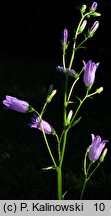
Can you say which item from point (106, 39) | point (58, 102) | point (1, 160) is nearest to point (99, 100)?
point (58, 102)

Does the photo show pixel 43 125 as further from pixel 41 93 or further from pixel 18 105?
pixel 41 93

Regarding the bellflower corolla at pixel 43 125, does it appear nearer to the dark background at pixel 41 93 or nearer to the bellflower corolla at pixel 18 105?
the bellflower corolla at pixel 18 105

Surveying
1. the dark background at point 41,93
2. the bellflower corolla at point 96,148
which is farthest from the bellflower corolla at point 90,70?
the dark background at point 41,93

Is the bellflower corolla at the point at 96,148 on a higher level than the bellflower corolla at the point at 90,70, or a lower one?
lower

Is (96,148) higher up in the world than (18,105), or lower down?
lower down

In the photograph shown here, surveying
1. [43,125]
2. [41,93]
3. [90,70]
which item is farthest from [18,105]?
[41,93]

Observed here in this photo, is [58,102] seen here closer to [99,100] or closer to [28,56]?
[99,100]

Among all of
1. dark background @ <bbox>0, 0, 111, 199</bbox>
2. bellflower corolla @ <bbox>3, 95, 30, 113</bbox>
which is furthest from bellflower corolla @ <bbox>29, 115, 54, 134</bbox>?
dark background @ <bbox>0, 0, 111, 199</bbox>

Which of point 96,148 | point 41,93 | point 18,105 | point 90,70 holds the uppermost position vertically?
A: point 41,93
